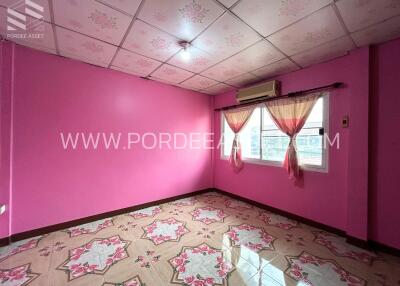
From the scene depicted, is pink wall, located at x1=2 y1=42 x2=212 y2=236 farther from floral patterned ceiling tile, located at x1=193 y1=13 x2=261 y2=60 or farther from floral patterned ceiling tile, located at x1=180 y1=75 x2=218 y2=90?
floral patterned ceiling tile, located at x1=193 y1=13 x2=261 y2=60

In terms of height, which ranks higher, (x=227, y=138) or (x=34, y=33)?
(x=34, y=33)

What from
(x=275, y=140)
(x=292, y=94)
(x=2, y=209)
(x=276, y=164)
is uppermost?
(x=292, y=94)

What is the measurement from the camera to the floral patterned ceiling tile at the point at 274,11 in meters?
1.38

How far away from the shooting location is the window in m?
2.45

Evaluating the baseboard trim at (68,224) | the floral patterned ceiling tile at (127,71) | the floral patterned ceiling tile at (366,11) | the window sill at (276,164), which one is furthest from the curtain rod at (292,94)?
the baseboard trim at (68,224)

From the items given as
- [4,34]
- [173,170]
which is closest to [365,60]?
[173,170]

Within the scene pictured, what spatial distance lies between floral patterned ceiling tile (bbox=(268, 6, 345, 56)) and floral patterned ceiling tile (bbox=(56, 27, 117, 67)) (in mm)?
1989

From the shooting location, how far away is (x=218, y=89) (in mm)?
3660

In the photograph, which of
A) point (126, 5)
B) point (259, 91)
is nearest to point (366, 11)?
point (259, 91)

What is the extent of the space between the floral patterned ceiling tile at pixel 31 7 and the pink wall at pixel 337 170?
3067mm

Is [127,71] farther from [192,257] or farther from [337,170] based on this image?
[337,170]

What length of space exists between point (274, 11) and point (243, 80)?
1667 millimetres

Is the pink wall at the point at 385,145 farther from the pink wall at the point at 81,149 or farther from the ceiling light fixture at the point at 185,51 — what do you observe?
the pink wall at the point at 81,149

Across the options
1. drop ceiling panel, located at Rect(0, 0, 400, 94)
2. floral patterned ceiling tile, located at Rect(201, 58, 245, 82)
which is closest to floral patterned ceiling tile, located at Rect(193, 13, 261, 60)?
drop ceiling panel, located at Rect(0, 0, 400, 94)
